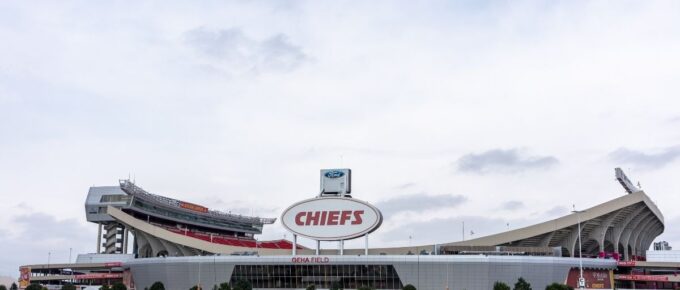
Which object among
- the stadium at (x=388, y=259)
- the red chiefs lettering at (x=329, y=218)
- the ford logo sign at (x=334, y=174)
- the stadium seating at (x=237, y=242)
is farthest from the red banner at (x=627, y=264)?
the stadium seating at (x=237, y=242)

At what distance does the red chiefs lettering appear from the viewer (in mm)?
94625

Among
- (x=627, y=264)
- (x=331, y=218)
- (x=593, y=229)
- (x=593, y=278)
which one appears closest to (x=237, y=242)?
(x=331, y=218)

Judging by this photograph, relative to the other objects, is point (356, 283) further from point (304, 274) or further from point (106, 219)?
point (106, 219)

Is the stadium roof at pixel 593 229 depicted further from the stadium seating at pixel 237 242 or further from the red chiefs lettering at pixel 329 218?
the stadium seating at pixel 237 242

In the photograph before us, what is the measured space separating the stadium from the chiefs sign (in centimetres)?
14

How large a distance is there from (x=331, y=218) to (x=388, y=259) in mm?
10426

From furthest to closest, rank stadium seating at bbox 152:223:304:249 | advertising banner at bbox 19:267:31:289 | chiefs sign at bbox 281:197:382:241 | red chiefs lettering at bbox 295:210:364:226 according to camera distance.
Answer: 1. stadium seating at bbox 152:223:304:249
2. advertising banner at bbox 19:267:31:289
3. red chiefs lettering at bbox 295:210:364:226
4. chiefs sign at bbox 281:197:382:241

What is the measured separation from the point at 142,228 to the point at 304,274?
50768 millimetres

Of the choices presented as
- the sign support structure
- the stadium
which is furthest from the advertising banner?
the sign support structure

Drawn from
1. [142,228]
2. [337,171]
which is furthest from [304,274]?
[142,228]

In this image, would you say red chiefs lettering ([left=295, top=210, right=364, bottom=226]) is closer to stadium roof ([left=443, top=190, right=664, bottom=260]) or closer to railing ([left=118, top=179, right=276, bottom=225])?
stadium roof ([left=443, top=190, right=664, bottom=260])

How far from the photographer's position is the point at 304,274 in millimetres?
101875

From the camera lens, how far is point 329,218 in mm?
95938

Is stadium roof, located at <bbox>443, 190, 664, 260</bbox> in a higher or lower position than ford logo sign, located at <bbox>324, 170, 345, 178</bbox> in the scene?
lower
